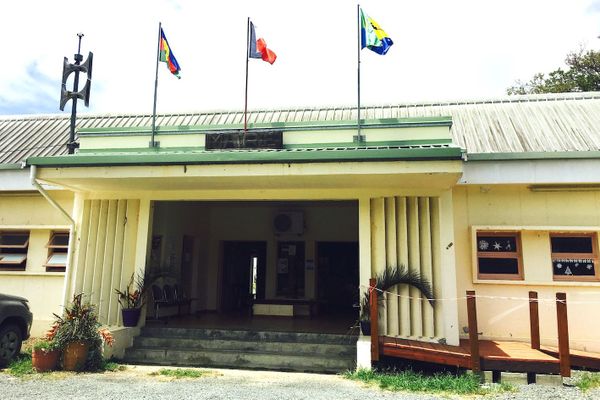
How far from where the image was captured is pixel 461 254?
8.34m

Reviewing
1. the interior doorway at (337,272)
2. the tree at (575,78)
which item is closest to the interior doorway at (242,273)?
the interior doorway at (337,272)

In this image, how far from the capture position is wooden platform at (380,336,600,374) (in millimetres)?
6218

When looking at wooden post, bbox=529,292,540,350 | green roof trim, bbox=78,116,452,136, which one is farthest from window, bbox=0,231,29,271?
wooden post, bbox=529,292,540,350

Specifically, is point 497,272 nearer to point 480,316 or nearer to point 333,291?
point 480,316

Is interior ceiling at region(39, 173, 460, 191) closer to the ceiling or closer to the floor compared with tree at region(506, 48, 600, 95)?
closer to the floor

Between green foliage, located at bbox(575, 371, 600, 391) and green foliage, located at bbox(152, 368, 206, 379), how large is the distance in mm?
5088

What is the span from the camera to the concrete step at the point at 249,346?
7.70 metres

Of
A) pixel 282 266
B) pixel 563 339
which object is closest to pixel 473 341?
pixel 563 339

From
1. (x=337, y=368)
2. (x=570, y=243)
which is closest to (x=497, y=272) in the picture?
(x=570, y=243)

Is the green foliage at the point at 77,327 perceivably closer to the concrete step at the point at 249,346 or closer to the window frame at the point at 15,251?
the concrete step at the point at 249,346

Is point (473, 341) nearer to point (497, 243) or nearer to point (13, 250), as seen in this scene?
point (497, 243)

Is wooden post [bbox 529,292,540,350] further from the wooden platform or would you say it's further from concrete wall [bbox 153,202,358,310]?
concrete wall [bbox 153,202,358,310]

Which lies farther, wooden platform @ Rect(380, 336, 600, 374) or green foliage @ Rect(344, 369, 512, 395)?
wooden platform @ Rect(380, 336, 600, 374)

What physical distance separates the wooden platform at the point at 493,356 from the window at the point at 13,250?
7.68 metres
